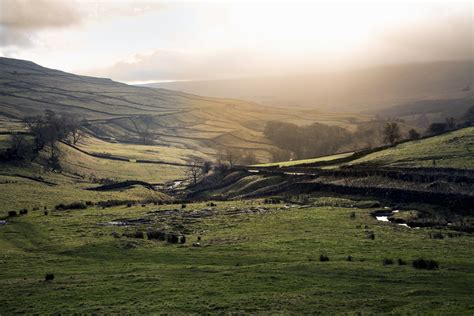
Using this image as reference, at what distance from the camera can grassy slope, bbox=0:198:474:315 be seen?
28438 mm

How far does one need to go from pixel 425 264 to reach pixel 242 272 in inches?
510

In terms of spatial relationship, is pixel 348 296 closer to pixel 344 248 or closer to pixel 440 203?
pixel 344 248

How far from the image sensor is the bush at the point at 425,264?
33844mm

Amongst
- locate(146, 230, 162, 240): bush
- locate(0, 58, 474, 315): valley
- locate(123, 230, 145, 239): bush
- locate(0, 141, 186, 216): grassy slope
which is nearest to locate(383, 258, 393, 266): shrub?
locate(0, 58, 474, 315): valley

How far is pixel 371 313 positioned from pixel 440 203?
40.0m

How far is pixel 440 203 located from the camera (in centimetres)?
6159

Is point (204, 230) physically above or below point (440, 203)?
below

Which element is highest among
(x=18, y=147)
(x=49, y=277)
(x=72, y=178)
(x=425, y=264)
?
(x=18, y=147)

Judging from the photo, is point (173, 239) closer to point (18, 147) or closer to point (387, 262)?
point (387, 262)

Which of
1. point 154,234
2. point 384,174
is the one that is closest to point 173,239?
point 154,234

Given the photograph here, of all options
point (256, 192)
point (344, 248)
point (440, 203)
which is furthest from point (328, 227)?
point (256, 192)

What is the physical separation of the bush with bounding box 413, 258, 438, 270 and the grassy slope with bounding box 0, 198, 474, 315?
62cm

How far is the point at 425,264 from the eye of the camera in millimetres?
34156

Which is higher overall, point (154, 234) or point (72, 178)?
point (72, 178)
